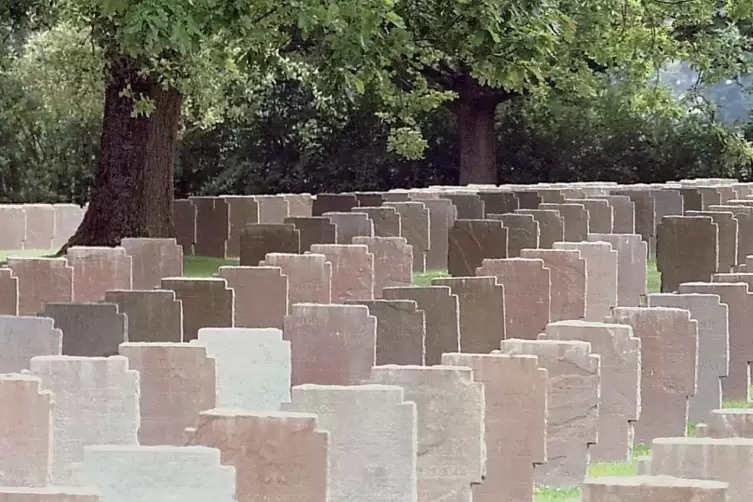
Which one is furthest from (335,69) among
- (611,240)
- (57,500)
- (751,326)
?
(57,500)

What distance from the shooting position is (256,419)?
6195 millimetres

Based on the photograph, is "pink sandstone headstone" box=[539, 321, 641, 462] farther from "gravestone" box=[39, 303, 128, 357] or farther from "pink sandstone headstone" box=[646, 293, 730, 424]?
"gravestone" box=[39, 303, 128, 357]

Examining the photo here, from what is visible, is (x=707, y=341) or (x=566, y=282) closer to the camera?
(x=707, y=341)

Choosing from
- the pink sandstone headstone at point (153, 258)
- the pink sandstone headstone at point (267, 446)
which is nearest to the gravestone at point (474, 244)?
the pink sandstone headstone at point (153, 258)

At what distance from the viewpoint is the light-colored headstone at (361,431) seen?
664cm

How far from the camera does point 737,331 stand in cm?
1060

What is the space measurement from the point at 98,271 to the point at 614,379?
491 cm

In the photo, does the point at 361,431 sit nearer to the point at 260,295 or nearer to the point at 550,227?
the point at 260,295

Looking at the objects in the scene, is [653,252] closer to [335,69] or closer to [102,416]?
[335,69]

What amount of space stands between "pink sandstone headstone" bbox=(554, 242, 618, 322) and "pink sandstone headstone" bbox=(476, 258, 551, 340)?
108 centimetres

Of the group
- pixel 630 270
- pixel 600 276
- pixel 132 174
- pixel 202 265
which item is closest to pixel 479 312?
pixel 600 276

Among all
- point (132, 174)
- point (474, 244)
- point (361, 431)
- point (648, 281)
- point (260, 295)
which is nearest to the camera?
point (361, 431)

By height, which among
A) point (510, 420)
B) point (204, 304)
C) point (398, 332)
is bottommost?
point (510, 420)

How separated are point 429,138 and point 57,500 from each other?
1189 inches
